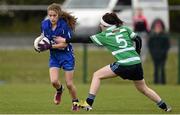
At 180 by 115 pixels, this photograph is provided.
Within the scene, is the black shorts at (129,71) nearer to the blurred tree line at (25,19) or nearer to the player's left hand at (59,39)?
the player's left hand at (59,39)

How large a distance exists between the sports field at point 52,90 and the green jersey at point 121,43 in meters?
0.83

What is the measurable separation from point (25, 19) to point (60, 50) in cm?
1711

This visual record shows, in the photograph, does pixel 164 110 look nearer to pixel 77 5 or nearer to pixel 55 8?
pixel 55 8

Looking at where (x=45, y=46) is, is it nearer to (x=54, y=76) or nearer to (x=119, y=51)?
(x=54, y=76)

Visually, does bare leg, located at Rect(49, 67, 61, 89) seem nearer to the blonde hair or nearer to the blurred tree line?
the blonde hair

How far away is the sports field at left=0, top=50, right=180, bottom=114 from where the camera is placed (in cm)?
1290

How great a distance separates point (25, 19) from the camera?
1179 inches

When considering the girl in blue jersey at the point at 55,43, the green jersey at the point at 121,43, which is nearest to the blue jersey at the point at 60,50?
the girl in blue jersey at the point at 55,43

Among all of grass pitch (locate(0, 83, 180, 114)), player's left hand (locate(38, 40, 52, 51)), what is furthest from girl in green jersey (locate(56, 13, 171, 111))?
player's left hand (locate(38, 40, 52, 51))

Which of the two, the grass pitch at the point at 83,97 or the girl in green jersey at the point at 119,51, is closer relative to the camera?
the girl in green jersey at the point at 119,51

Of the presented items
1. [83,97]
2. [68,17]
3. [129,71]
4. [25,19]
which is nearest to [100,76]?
[129,71]

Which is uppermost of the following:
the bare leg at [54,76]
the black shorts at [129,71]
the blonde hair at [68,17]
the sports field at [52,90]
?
the blonde hair at [68,17]

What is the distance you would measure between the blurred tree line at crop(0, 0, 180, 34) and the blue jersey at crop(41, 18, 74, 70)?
51.7 ft

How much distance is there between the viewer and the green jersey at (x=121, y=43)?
12078 mm
